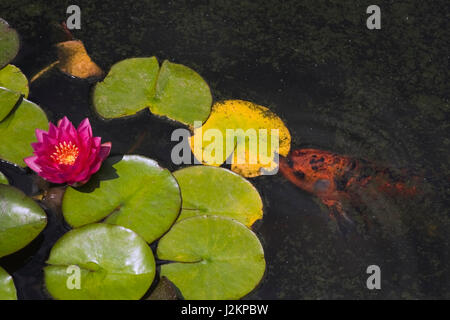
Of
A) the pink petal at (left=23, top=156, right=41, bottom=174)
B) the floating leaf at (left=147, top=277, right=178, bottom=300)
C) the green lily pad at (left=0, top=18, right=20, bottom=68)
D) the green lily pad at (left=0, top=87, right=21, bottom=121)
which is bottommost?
the floating leaf at (left=147, top=277, right=178, bottom=300)

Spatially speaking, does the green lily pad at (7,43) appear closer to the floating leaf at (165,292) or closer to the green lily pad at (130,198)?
the green lily pad at (130,198)

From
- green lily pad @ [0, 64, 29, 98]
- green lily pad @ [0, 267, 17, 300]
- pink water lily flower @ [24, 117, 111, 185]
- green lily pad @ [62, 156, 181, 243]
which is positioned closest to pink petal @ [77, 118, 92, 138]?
pink water lily flower @ [24, 117, 111, 185]

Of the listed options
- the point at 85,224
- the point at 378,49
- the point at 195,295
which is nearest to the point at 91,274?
the point at 85,224

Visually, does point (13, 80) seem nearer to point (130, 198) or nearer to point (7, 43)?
point (7, 43)

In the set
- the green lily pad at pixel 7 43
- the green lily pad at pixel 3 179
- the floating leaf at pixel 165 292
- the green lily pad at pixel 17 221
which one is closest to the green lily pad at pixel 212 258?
the floating leaf at pixel 165 292

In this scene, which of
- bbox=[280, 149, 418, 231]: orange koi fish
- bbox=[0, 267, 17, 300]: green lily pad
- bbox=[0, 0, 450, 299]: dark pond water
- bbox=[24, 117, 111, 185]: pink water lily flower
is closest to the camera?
bbox=[0, 267, 17, 300]: green lily pad

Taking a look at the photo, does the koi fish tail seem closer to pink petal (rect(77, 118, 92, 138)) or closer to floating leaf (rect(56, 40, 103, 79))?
pink petal (rect(77, 118, 92, 138))

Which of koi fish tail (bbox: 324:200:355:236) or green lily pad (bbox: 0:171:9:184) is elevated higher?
green lily pad (bbox: 0:171:9:184)
